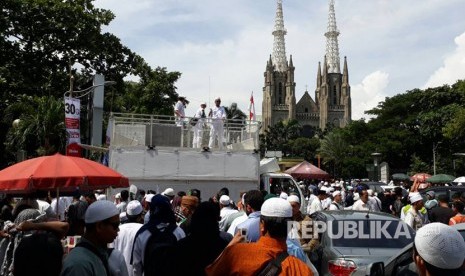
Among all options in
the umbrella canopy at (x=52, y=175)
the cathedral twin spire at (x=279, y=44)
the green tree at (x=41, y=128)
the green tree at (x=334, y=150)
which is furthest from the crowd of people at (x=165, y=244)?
the cathedral twin spire at (x=279, y=44)

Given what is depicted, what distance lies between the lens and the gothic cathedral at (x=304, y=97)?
458ft

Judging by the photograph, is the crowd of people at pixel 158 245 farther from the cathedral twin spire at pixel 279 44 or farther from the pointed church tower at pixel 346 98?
the cathedral twin spire at pixel 279 44

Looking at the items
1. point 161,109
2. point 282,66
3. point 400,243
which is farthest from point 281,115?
point 400,243

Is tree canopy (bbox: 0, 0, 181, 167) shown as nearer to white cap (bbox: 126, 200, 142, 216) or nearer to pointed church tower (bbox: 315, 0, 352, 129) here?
white cap (bbox: 126, 200, 142, 216)

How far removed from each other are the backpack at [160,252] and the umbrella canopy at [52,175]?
7.03ft

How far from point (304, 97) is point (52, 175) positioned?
138 meters

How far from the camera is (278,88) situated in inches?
5615

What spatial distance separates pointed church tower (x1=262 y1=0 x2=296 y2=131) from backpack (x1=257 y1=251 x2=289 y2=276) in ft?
441

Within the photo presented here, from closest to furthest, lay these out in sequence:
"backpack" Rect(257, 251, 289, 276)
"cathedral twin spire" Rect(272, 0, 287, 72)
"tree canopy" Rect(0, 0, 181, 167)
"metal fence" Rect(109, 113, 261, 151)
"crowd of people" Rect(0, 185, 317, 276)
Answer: "crowd of people" Rect(0, 185, 317, 276)
"backpack" Rect(257, 251, 289, 276)
"metal fence" Rect(109, 113, 261, 151)
"tree canopy" Rect(0, 0, 181, 167)
"cathedral twin spire" Rect(272, 0, 287, 72)

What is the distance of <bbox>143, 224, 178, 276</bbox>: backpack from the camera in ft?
14.9

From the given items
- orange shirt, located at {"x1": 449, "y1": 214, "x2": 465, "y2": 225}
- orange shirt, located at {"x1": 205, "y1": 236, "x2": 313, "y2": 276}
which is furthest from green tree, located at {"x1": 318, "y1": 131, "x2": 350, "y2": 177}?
orange shirt, located at {"x1": 205, "y1": 236, "x2": 313, "y2": 276}

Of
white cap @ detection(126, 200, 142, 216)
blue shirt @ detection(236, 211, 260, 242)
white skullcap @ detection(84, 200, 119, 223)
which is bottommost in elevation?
blue shirt @ detection(236, 211, 260, 242)

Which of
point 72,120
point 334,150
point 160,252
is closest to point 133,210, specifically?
point 160,252

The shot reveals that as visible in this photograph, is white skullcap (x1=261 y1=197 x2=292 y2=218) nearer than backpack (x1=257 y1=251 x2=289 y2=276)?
No
